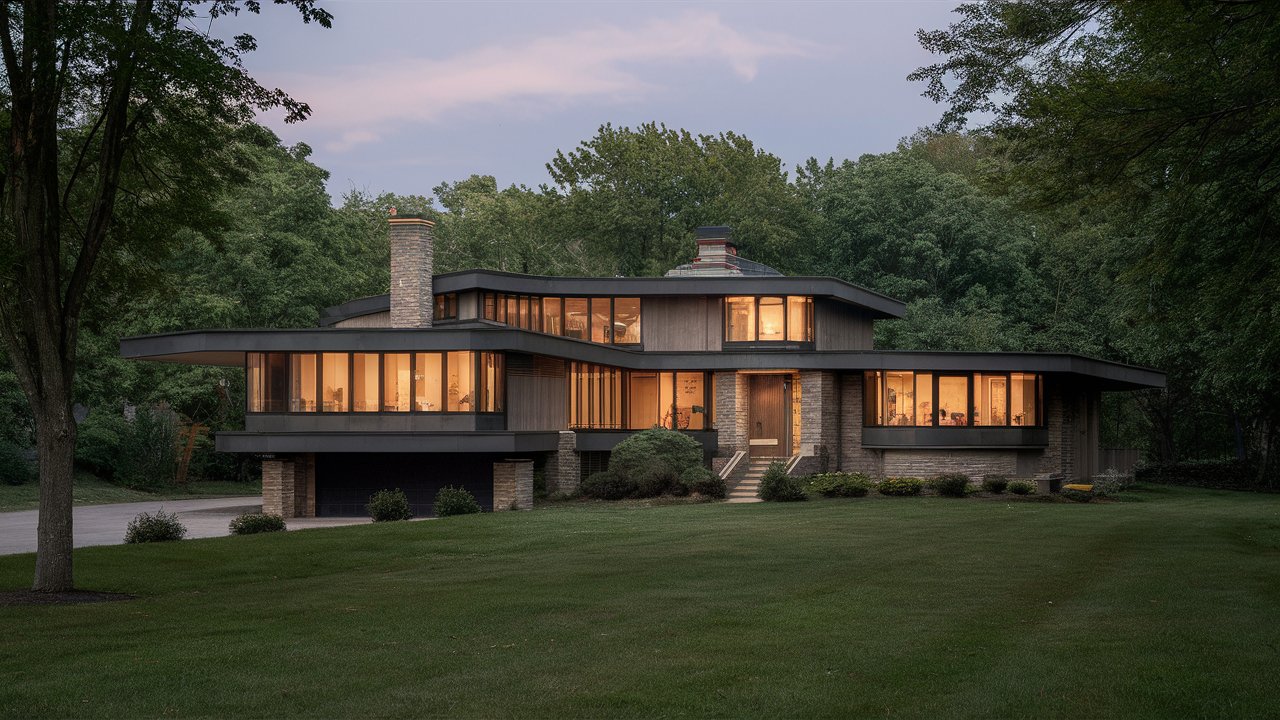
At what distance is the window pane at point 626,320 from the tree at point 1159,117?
Result: 20.7 m

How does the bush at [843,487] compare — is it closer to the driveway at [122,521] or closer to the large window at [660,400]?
the large window at [660,400]

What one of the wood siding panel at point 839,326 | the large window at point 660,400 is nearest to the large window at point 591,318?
the large window at point 660,400

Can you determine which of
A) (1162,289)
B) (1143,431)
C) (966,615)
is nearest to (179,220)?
(966,615)

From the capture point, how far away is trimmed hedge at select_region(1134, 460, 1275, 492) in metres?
47.2

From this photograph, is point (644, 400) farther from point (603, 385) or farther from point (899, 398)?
point (899, 398)

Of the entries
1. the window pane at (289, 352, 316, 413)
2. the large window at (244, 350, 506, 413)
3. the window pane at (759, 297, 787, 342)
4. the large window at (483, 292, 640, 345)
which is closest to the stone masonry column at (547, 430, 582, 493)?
the large window at (244, 350, 506, 413)

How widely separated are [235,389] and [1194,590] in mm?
41622

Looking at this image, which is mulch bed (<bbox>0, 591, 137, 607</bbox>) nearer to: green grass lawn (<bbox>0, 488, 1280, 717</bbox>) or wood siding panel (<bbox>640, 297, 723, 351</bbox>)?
green grass lawn (<bbox>0, 488, 1280, 717</bbox>)

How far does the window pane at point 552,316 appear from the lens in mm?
39312

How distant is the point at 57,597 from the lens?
14562 mm

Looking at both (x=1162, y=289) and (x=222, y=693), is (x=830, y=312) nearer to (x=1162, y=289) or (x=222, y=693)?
(x=1162, y=289)

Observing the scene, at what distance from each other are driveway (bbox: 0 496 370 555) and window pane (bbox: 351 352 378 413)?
2871 mm

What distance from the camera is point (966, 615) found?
40.8 ft

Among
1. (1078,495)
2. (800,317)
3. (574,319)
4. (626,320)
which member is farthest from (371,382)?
(1078,495)
